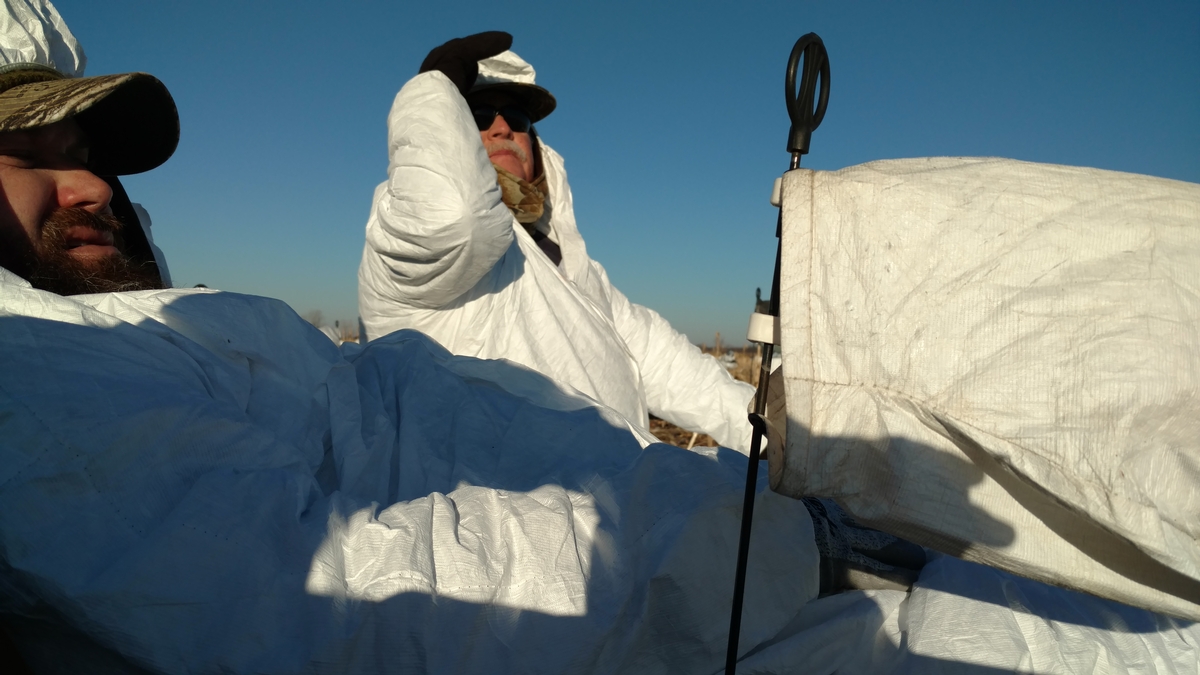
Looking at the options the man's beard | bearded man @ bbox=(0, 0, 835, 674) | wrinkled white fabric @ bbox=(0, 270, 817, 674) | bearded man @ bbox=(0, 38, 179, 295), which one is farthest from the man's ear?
wrinkled white fabric @ bbox=(0, 270, 817, 674)

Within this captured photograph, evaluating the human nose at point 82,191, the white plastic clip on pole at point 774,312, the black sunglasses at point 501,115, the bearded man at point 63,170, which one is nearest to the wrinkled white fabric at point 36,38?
the bearded man at point 63,170

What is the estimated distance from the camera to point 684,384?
2826mm

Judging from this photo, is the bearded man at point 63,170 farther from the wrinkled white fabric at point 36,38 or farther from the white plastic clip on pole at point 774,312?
the white plastic clip on pole at point 774,312

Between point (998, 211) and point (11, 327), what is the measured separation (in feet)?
4.50

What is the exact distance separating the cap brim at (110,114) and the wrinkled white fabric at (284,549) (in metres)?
0.53

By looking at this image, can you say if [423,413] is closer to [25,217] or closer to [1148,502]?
[25,217]

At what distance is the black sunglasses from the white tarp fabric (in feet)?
7.84

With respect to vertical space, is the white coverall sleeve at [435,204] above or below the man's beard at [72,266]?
above

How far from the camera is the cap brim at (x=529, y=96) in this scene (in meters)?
2.96

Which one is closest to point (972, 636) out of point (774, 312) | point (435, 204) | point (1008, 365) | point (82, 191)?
point (1008, 365)

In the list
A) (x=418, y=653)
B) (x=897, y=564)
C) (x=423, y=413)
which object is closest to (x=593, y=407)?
(x=423, y=413)

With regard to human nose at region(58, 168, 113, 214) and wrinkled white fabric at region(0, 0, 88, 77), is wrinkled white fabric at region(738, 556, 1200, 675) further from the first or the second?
wrinkled white fabric at region(0, 0, 88, 77)

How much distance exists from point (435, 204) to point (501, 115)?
1.05 m

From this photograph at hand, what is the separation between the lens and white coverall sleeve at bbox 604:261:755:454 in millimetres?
2766
